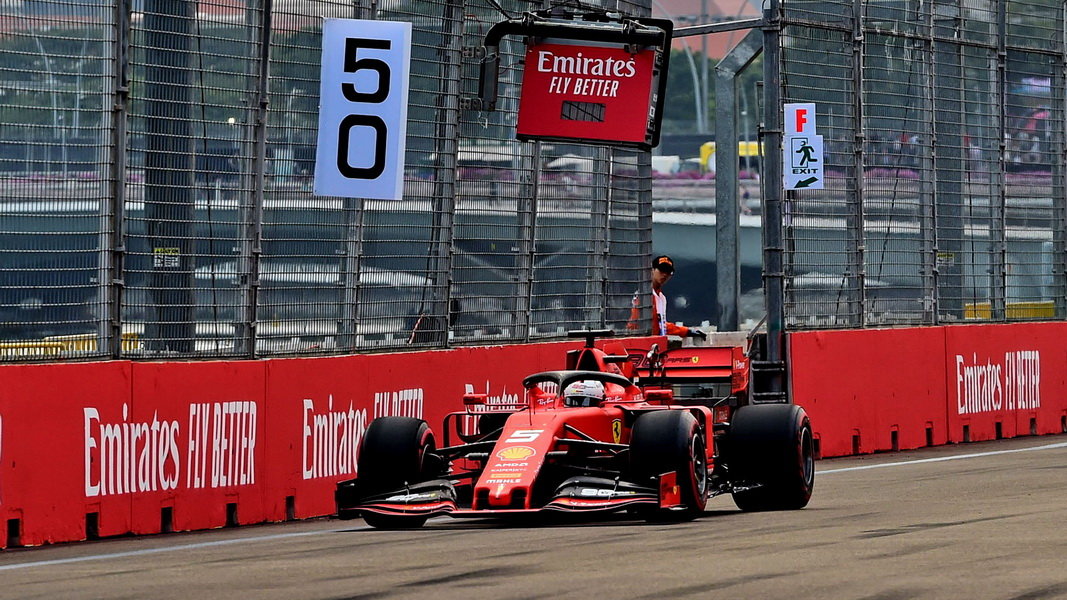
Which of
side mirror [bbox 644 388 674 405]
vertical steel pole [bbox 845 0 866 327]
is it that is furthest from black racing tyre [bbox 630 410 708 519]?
vertical steel pole [bbox 845 0 866 327]

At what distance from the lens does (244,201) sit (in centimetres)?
1467

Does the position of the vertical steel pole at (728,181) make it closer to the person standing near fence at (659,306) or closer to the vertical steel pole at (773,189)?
the vertical steel pole at (773,189)

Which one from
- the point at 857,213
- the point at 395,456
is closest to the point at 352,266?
the point at 395,456

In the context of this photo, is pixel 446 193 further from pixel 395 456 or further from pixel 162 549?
pixel 162 549

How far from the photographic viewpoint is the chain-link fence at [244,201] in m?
12.9

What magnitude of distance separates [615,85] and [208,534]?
7.49 metres

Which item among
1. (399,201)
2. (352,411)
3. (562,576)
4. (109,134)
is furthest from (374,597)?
(399,201)

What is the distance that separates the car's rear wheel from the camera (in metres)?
13.0

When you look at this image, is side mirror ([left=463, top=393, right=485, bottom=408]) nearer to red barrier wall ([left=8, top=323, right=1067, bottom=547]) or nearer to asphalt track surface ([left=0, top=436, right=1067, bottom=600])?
asphalt track surface ([left=0, top=436, right=1067, bottom=600])

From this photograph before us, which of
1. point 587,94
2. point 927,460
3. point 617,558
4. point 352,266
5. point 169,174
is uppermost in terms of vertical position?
point 587,94

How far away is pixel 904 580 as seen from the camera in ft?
29.2

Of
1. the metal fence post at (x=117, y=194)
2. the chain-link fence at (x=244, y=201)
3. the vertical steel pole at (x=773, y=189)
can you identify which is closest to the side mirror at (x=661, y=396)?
the chain-link fence at (x=244, y=201)

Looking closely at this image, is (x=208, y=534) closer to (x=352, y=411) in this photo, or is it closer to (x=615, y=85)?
(x=352, y=411)

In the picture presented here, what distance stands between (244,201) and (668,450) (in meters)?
4.18
